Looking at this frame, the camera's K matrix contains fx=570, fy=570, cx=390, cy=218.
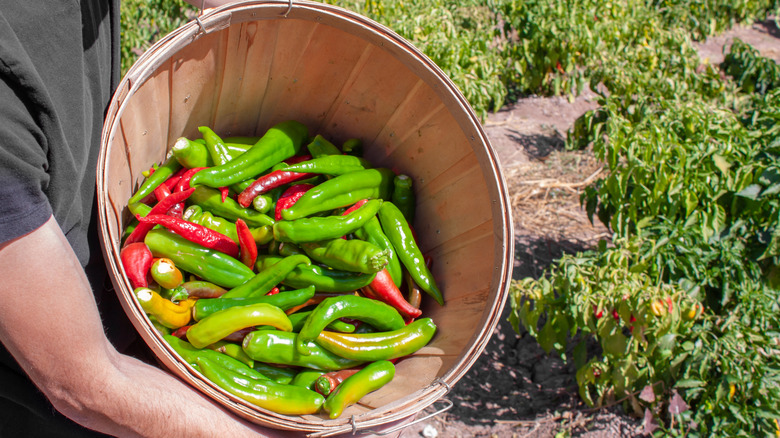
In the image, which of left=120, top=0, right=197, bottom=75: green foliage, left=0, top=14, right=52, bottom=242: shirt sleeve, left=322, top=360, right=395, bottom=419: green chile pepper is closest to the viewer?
left=0, top=14, right=52, bottom=242: shirt sleeve

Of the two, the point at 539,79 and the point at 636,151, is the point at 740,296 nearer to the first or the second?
the point at 636,151

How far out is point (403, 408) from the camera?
5.53ft

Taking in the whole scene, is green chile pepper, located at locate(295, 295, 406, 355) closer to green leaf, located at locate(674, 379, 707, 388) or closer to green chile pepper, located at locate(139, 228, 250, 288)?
green chile pepper, located at locate(139, 228, 250, 288)

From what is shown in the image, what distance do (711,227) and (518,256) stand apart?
1445 millimetres

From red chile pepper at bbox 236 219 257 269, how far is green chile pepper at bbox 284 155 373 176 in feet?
1.08

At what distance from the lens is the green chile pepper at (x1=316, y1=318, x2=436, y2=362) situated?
6.61 ft

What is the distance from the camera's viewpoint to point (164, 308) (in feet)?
5.94

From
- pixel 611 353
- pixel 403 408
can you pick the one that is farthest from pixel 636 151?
pixel 403 408

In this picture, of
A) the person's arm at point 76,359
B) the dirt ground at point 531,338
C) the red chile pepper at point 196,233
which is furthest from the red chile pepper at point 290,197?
the dirt ground at point 531,338

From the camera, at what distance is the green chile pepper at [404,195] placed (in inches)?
95.9

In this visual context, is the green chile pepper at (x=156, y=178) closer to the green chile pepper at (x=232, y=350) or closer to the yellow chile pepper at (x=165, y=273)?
the yellow chile pepper at (x=165, y=273)

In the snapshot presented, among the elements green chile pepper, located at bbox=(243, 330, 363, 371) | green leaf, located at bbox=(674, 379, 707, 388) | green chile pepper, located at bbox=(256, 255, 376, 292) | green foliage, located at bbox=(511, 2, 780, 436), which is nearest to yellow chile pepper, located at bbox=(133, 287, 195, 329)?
green chile pepper, located at bbox=(243, 330, 363, 371)

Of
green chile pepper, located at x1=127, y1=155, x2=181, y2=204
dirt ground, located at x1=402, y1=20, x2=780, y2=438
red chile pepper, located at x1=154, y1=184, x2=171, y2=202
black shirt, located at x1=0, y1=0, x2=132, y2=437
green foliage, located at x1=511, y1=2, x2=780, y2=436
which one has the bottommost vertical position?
dirt ground, located at x1=402, y1=20, x2=780, y2=438

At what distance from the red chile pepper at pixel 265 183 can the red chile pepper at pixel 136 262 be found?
1.50 ft
